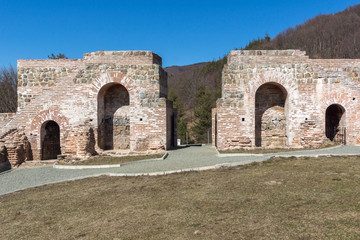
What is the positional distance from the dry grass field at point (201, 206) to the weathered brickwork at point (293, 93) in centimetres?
592

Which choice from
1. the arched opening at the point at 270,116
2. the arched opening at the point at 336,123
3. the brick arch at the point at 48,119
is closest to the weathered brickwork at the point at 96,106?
the brick arch at the point at 48,119

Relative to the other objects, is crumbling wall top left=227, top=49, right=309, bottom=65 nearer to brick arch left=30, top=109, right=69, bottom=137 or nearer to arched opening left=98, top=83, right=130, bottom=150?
arched opening left=98, top=83, right=130, bottom=150

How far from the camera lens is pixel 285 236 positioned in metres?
3.86

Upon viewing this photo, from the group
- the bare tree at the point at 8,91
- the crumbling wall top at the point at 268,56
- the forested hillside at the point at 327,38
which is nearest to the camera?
the crumbling wall top at the point at 268,56

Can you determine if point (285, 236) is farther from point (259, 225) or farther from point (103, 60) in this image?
point (103, 60)

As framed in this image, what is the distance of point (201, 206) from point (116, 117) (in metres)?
11.1

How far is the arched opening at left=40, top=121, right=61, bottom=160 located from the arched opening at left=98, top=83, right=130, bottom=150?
2900mm

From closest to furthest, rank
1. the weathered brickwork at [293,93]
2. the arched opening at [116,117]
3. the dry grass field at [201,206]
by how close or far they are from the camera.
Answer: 1. the dry grass field at [201,206]
2. the weathered brickwork at [293,93]
3. the arched opening at [116,117]

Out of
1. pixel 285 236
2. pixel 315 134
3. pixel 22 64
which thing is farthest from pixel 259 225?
pixel 22 64

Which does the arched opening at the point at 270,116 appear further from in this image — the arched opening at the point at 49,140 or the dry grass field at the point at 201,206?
the arched opening at the point at 49,140

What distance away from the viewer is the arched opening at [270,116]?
1534 cm

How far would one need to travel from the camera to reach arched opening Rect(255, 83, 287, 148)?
1534cm

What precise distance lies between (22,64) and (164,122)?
30.4ft

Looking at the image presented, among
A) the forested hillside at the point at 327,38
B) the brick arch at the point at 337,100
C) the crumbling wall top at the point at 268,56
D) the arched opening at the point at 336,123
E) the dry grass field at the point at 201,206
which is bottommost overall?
the dry grass field at the point at 201,206
